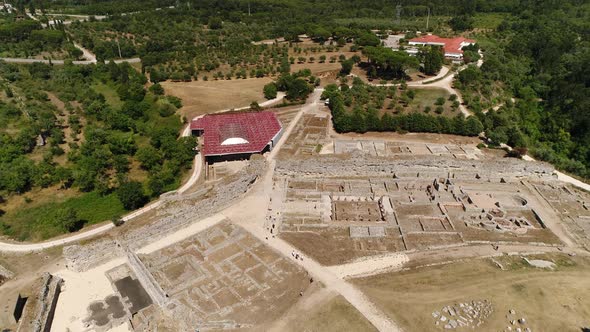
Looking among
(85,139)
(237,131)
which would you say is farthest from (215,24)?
(237,131)

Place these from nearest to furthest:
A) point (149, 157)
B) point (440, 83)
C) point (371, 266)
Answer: point (371, 266)
point (149, 157)
point (440, 83)

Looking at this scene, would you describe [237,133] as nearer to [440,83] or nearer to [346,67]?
[346,67]

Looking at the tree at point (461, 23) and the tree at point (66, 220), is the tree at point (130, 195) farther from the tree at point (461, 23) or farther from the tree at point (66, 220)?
the tree at point (461, 23)

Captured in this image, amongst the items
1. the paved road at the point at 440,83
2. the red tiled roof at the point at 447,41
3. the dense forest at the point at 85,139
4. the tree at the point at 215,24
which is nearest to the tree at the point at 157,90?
the dense forest at the point at 85,139

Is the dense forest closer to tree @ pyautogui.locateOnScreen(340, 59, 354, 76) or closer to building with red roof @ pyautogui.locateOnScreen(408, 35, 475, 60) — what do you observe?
tree @ pyautogui.locateOnScreen(340, 59, 354, 76)

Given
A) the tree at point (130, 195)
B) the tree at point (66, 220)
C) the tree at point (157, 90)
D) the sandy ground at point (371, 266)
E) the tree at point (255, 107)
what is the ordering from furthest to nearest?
the tree at point (157, 90) → the tree at point (255, 107) → the tree at point (130, 195) → the tree at point (66, 220) → the sandy ground at point (371, 266)

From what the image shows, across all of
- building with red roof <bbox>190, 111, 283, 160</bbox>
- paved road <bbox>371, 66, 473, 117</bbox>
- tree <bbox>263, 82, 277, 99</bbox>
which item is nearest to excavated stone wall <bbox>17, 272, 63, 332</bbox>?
building with red roof <bbox>190, 111, 283, 160</bbox>
